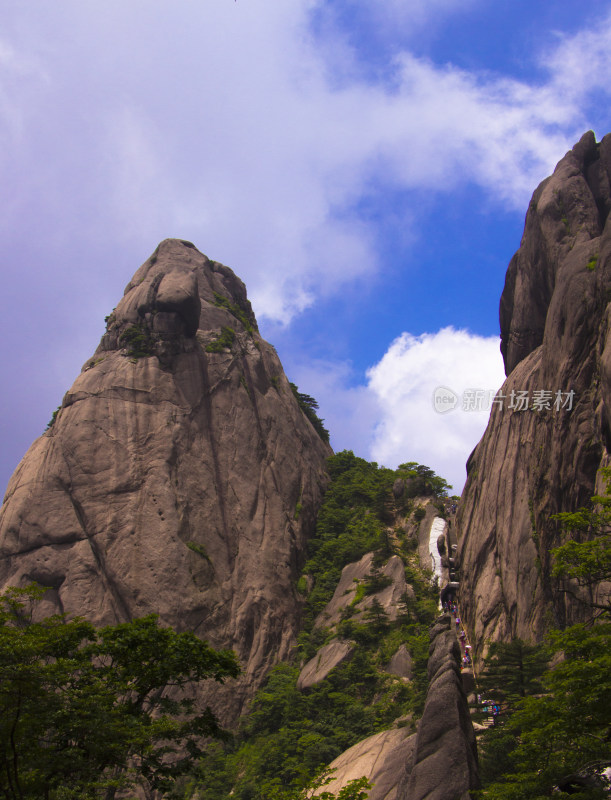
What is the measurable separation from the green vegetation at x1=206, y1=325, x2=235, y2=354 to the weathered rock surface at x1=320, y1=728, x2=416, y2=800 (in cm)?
3033

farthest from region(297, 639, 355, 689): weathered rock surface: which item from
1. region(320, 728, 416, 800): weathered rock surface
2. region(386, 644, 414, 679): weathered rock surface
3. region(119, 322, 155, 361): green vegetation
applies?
region(119, 322, 155, 361): green vegetation

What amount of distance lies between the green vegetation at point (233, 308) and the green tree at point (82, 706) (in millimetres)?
38921

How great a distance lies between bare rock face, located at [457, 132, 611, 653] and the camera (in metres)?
22.2

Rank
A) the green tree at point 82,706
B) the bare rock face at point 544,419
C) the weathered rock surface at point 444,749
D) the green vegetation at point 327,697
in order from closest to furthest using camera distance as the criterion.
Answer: the green tree at point 82,706 → the weathered rock surface at point 444,749 → the bare rock face at point 544,419 → the green vegetation at point 327,697

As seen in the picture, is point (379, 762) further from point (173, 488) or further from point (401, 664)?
point (173, 488)

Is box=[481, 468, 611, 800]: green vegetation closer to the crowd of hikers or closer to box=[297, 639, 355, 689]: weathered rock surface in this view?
the crowd of hikers

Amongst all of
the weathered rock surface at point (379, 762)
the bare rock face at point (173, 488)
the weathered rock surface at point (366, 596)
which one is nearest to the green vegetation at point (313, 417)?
the bare rock face at point (173, 488)

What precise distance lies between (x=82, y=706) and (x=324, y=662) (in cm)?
2283

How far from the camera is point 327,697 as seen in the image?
99.9 feet

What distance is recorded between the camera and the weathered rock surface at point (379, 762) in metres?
19.3

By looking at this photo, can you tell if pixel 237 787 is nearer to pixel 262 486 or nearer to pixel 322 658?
pixel 322 658

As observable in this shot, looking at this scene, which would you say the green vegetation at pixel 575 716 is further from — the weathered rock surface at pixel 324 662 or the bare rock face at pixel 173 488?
the bare rock face at pixel 173 488

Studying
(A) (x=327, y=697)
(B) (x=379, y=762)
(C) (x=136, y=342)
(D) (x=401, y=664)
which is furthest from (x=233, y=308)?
(B) (x=379, y=762)

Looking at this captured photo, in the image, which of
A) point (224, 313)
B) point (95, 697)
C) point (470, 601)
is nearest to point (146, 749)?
point (95, 697)
